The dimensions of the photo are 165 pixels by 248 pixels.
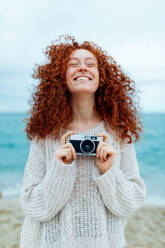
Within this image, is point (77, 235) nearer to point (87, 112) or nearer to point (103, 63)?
point (87, 112)

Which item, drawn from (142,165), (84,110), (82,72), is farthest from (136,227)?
(142,165)

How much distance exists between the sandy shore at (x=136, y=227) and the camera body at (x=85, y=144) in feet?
8.69

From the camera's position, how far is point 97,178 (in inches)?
55.2

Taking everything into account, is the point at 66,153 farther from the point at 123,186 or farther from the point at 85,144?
the point at 123,186

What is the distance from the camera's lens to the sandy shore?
3.61m

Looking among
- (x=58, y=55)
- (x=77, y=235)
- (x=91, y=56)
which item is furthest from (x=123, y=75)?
(x=77, y=235)

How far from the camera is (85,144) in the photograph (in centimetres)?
139

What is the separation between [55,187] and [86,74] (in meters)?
0.67

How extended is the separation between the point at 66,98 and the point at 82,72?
221 mm

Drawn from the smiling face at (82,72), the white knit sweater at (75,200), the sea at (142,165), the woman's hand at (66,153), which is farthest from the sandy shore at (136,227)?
the smiling face at (82,72)

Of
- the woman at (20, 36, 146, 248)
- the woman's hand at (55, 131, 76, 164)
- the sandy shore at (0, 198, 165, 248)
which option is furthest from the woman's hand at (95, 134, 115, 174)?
the sandy shore at (0, 198, 165, 248)

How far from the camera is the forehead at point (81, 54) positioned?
1567 millimetres

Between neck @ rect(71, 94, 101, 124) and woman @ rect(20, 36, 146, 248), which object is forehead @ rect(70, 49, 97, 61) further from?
neck @ rect(71, 94, 101, 124)

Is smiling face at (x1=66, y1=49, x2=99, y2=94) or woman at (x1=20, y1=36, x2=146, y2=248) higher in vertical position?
smiling face at (x1=66, y1=49, x2=99, y2=94)
